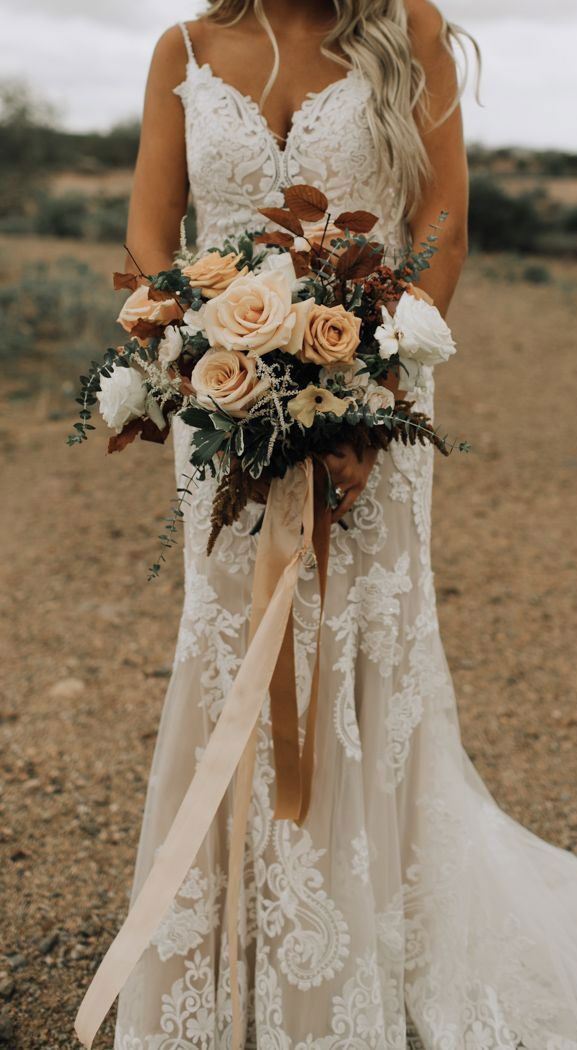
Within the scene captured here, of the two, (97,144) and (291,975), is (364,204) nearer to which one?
(291,975)

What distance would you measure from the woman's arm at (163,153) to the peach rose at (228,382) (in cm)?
67

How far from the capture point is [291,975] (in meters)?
2.37

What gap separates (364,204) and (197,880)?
1.80 metres

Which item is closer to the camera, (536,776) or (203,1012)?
(203,1012)

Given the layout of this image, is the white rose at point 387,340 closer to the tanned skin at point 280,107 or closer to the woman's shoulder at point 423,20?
the tanned skin at point 280,107

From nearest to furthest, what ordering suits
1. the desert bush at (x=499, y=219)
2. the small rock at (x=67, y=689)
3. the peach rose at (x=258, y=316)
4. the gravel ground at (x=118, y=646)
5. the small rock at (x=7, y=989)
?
the peach rose at (x=258, y=316) → the small rock at (x=7, y=989) → the gravel ground at (x=118, y=646) → the small rock at (x=67, y=689) → the desert bush at (x=499, y=219)

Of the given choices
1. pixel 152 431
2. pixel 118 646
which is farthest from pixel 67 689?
pixel 152 431

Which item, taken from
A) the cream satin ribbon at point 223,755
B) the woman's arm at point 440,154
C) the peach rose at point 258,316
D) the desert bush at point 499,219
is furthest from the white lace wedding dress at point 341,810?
the desert bush at point 499,219

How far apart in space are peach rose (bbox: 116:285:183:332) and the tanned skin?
1.41ft

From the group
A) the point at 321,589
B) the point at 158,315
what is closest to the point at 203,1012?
the point at 321,589

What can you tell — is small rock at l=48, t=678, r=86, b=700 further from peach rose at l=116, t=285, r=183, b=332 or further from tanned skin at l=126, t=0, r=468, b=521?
peach rose at l=116, t=285, r=183, b=332

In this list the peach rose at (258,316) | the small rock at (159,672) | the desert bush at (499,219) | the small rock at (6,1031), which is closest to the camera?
the peach rose at (258,316)

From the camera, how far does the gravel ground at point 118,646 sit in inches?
130

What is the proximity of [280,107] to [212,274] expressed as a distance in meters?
0.70
